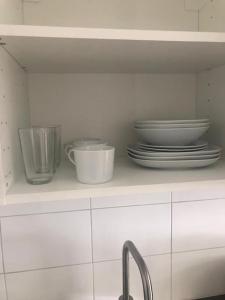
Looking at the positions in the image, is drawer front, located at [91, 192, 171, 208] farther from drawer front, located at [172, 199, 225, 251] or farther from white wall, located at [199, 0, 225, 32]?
white wall, located at [199, 0, 225, 32]

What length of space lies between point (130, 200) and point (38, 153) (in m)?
0.38

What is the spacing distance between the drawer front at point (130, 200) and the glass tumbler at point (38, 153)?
0.29 meters

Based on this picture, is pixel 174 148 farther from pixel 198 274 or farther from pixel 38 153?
pixel 198 274

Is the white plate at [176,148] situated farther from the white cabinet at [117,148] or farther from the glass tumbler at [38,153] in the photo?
the glass tumbler at [38,153]

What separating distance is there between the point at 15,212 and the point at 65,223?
15 centimetres

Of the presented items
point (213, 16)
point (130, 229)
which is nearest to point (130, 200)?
point (130, 229)

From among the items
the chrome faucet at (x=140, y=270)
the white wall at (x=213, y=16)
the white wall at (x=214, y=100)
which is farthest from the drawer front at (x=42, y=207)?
the white wall at (x=213, y=16)

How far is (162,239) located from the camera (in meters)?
0.89

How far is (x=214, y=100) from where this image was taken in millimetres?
750

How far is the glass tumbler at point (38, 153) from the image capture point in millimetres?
557

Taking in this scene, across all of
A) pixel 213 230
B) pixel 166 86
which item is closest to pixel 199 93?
pixel 166 86

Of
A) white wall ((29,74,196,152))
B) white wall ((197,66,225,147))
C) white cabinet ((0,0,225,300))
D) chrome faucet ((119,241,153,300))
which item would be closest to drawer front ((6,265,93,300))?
white cabinet ((0,0,225,300))

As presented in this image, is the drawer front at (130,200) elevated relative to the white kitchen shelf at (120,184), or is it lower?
lower

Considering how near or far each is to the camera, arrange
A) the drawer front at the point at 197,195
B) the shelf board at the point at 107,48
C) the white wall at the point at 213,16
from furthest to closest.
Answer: the drawer front at the point at 197,195
the white wall at the point at 213,16
the shelf board at the point at 107,48
